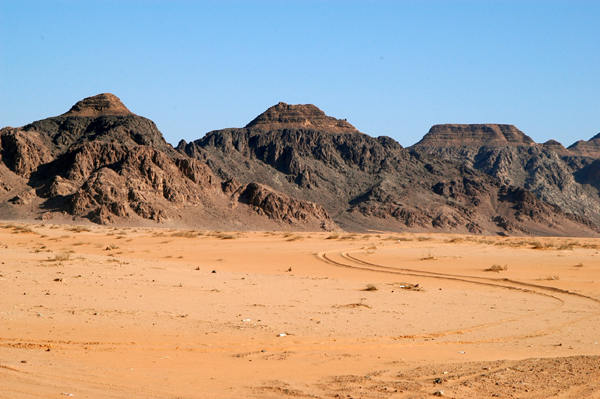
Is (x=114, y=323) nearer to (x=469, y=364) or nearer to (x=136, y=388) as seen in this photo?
(x=136, y=388)

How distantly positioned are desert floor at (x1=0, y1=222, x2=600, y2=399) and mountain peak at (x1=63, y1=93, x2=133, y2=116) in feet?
319

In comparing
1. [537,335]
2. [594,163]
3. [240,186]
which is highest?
→ [594,163]

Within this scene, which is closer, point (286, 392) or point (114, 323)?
point (286, 392)

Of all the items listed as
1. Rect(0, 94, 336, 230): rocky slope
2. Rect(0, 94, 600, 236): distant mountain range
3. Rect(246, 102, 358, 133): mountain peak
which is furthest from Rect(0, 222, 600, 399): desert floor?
Rect(246, 102, 358, 133): mountain peak

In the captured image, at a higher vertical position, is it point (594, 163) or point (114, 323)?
point (594, 163)

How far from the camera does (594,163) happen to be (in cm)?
17838

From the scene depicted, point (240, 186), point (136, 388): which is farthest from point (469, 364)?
point (240, 186)

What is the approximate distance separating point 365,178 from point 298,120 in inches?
993

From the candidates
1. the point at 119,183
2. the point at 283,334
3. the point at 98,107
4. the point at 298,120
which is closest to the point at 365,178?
the point at 298,120

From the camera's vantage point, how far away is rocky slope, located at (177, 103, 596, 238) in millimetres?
115125

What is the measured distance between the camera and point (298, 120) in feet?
474

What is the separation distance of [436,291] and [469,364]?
9289 mm

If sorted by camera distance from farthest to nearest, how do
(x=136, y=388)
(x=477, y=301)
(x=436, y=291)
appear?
(x=436, y=291) → (x=477, y=301) → (x=136, y=388)

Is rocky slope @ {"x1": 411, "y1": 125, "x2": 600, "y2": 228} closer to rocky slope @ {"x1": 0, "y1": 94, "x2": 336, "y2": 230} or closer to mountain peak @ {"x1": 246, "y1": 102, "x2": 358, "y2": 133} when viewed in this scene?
mountain peak @ {"x1": 246, "y1": 102, "x2": 358, "y2": 133}
